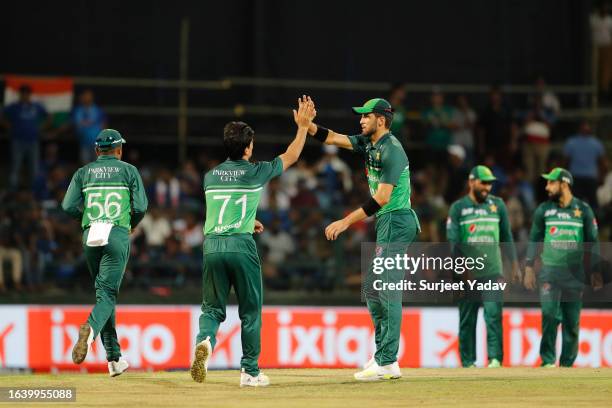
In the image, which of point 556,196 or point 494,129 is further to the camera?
point 494,129

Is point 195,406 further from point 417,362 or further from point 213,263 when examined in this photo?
point 417,362

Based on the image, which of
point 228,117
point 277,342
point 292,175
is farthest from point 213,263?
point 228,117

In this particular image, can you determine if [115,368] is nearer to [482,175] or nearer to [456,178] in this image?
[482,175]

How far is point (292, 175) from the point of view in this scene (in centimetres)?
2278

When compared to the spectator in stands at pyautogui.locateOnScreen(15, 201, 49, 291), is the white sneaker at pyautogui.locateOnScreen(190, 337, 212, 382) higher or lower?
lower

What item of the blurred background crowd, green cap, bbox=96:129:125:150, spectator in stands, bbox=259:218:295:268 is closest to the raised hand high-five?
green cap, bbox=96:129:125:150

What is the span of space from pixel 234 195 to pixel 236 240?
0.40m

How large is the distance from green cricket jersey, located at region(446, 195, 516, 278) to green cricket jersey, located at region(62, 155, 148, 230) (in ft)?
15.2

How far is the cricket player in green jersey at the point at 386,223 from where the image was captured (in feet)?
39.1

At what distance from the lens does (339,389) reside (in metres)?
11.5

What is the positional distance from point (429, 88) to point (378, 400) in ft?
52.9

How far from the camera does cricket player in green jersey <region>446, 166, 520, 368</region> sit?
1572 cm

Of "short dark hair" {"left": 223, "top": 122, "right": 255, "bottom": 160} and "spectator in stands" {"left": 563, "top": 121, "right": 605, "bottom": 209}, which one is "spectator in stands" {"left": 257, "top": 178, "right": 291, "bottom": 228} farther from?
"short dark hair" {"left": 223, "top": 122, "right": 255, "bottom": 160}

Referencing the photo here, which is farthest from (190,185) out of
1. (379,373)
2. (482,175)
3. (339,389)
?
(339,389)
